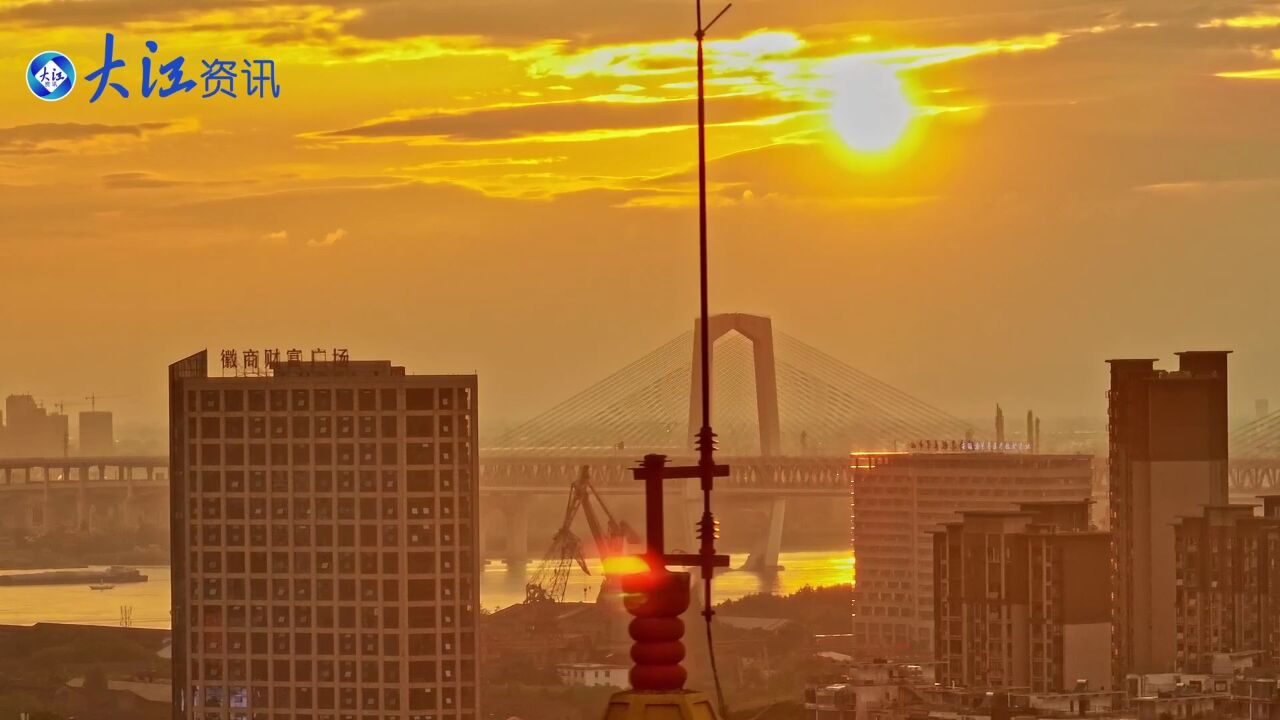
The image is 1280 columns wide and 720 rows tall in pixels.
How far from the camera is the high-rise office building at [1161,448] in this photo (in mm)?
87750

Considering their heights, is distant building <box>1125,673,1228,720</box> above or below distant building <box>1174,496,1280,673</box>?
below

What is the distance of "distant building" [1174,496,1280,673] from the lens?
82.4 meters

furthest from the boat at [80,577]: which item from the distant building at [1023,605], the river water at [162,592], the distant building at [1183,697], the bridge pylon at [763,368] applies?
the distant building at [1183,697]

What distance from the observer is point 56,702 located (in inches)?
3246

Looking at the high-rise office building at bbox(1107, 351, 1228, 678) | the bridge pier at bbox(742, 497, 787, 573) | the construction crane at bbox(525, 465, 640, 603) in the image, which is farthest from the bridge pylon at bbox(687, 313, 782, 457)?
the high-rise office building at bbox(1107, 351, 1228, 678)

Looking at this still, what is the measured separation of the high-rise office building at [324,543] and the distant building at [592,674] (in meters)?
14.3

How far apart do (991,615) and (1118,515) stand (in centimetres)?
950

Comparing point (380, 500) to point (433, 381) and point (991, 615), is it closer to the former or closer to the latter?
point (433, 381)

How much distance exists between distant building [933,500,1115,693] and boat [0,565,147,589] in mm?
71326

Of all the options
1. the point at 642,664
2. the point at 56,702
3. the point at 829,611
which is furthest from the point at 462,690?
the point at 642,664

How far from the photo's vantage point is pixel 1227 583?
83.9 meters

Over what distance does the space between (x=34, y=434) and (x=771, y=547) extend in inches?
2976

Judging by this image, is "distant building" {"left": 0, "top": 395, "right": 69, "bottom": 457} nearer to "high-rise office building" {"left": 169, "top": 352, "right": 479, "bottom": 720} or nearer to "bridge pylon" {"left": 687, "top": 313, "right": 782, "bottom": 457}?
"bridge pylon" {"left": 687, "top": 313, "right": 782, "bottom": 457}

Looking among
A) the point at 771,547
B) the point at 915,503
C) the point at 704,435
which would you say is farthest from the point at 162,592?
the point at 704,435
